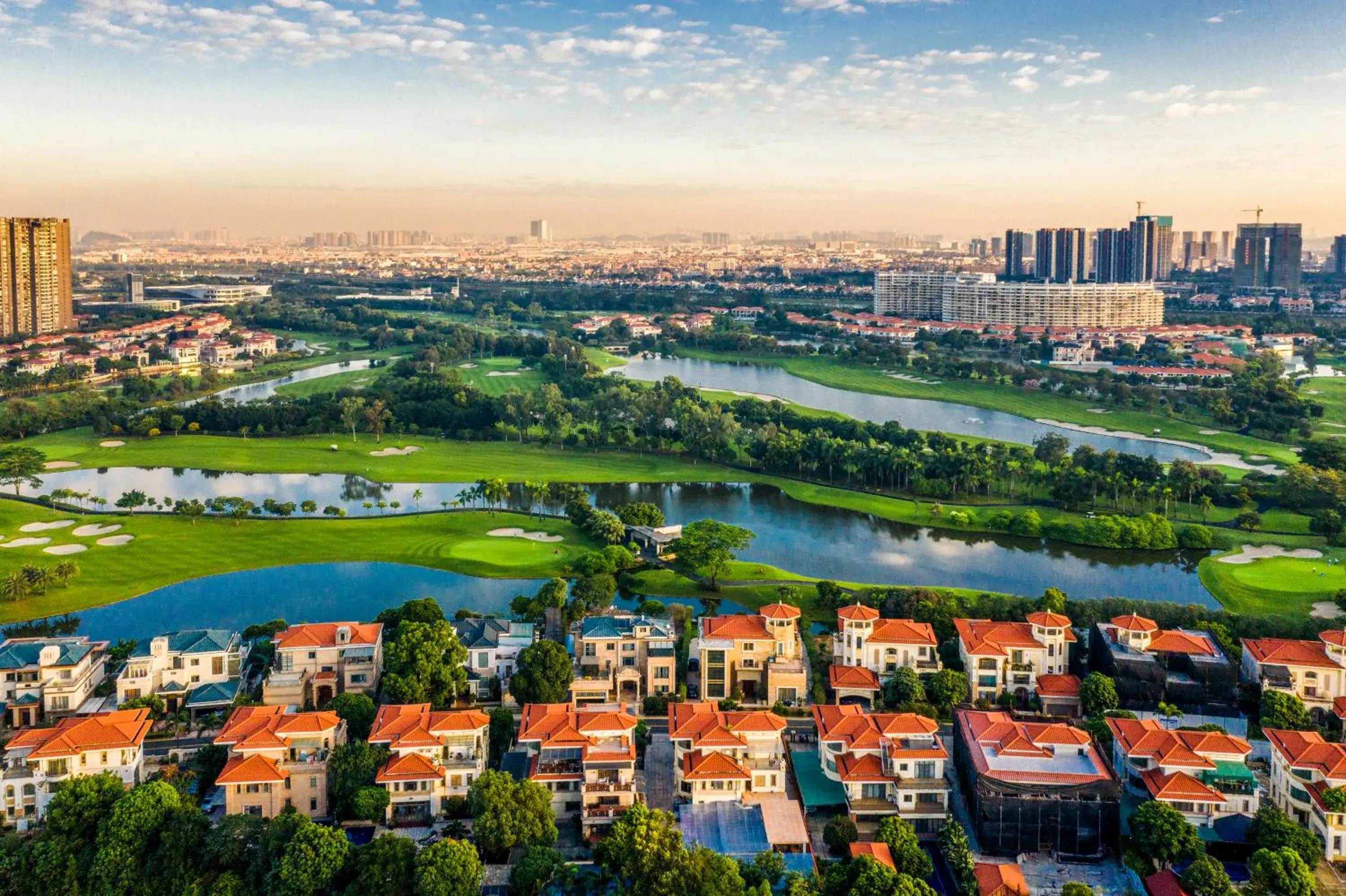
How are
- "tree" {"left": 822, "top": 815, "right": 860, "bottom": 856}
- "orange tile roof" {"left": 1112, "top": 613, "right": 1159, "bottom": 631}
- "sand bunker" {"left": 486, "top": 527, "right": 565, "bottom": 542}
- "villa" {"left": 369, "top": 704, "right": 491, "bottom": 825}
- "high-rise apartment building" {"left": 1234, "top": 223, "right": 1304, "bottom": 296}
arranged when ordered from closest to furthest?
1. "tree" {"left": 822, "top": 815, "right": 860, "bottom": 856}
2. "villa" {"left": 369, "top": 704, "right": 491, "bottom": 825}
3. "orange tile roof" {"left": 1112, "top": 613, "right": 1159, "bottom": 631}
4. "sand bunker" {"left": 486, "top": 527, "right": 565, "bottom": 542}
5. "high-rise apartment building" {"left": 1234, "top": 223, "right": 1304, "bottom": 296}

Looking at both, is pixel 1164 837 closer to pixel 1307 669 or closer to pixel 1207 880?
pixel 1207 880

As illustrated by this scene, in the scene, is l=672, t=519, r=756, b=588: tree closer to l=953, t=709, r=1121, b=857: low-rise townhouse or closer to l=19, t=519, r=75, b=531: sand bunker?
l=953, t=709, r=1121, b=857: low-rise townhouse

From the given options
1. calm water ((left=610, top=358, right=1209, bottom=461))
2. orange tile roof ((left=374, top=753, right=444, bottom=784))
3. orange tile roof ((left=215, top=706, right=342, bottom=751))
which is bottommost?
orange tile roof ((left=374, top=753, right=444, bottom=784))

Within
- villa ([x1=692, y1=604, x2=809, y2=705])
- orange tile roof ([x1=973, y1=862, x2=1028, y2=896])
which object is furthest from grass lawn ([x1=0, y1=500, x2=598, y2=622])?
orange tile roof ([x1=973, y1=862, x2=1028, y2=896])

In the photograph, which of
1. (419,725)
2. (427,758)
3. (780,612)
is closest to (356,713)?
(419,725)

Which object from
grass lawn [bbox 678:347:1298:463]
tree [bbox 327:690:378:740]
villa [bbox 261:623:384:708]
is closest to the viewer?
tree [bbox 327:690:378:740]

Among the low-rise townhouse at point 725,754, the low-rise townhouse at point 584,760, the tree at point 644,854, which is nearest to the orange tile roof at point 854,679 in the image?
the low-rise townhouse at point 725,754
